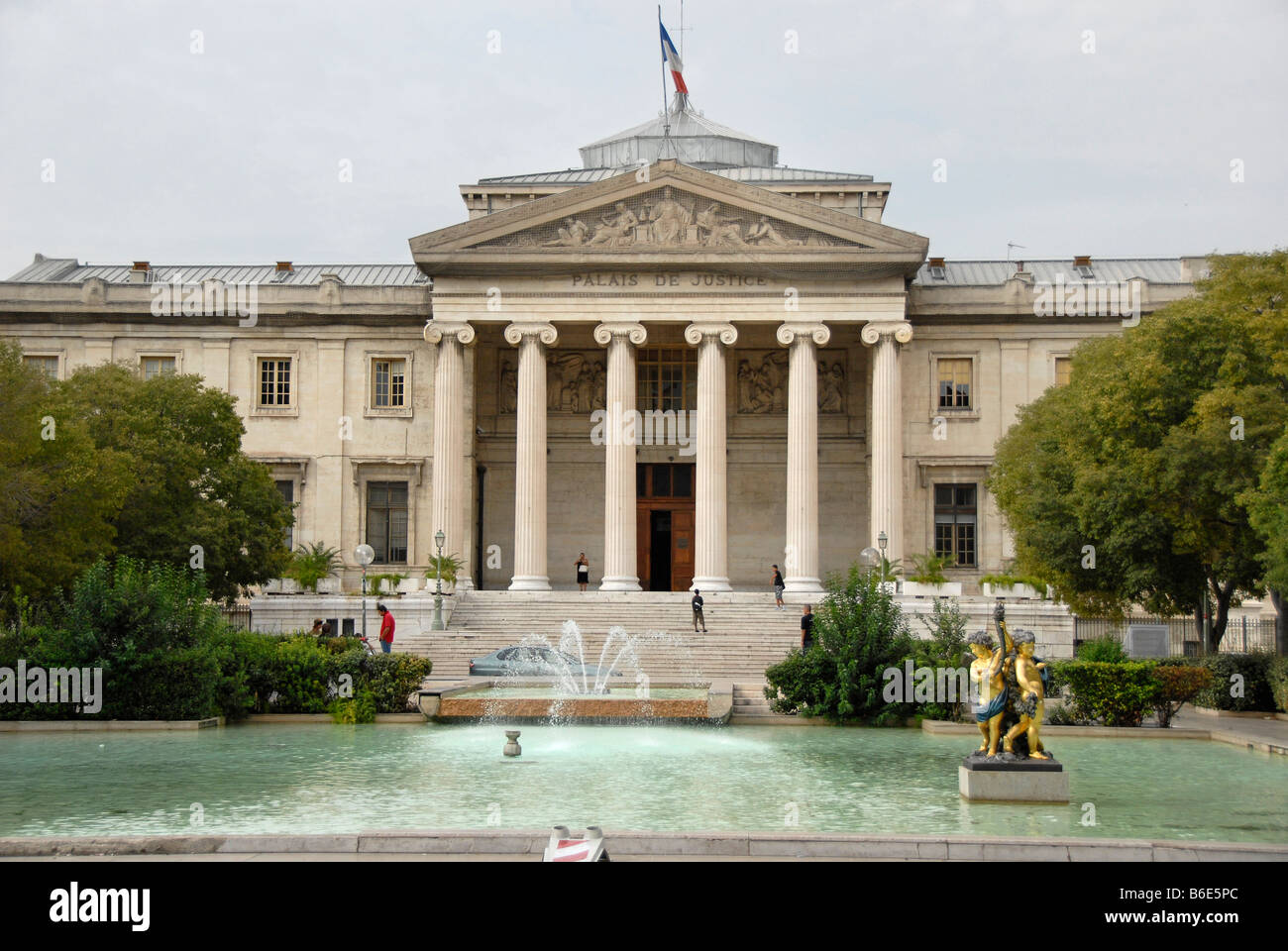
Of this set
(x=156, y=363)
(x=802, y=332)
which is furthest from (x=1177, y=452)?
(x=156, y=363)

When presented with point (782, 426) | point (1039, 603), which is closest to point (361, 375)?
point (782, 426)

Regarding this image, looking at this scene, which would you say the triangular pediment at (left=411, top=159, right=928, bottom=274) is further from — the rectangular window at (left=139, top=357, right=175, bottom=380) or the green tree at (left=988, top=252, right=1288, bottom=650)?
the rectangular window at (left=139, top=357, right=175, bottom=380)

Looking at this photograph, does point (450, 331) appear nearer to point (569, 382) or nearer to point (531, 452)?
point (531, 452)

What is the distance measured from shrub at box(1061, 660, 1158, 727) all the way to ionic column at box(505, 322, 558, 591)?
23.4m

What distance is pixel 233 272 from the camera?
60.3 metres

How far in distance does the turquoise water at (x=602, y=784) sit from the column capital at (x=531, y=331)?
23.4 meters

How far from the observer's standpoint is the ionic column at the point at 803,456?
4644cm

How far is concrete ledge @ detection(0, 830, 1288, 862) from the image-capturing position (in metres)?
12.9

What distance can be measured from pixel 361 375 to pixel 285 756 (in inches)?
1327

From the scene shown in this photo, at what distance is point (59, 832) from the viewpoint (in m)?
14.6

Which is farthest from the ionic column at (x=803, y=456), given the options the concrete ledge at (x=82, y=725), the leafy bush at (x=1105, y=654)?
the concrete ledge at (x=82, y=725)

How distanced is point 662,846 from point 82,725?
1625 centimetres

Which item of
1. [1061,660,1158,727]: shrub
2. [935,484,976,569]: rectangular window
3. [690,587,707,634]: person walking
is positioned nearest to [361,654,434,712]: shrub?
[690,587,707,634]: person walking

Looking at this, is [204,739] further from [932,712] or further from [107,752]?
[932,712]
